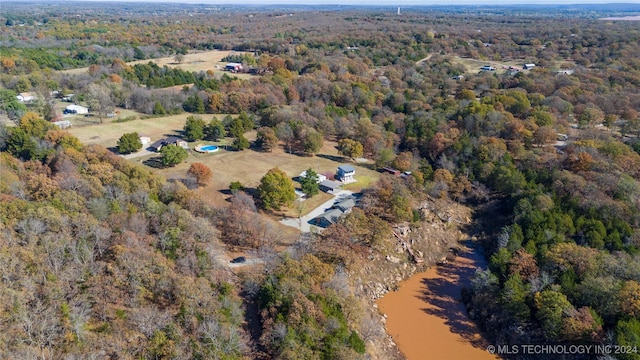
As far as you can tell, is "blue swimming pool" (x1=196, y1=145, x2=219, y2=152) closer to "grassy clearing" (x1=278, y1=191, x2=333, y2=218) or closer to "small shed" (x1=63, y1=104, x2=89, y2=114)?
"grassy clearing" (x1=278, y1=191, x2=333, y2=218)

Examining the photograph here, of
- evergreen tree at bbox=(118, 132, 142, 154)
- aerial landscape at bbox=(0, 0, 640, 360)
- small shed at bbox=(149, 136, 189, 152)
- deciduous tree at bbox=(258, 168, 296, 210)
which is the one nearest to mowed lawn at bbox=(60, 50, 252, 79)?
aerial landscape at bbox=(0, 0, 640, 360)

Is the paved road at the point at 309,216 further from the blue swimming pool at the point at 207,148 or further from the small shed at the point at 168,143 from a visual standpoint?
the small shed at the point at 168,143

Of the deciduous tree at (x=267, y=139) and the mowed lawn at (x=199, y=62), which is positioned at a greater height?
the mowed lawn at (x=199, y=62)

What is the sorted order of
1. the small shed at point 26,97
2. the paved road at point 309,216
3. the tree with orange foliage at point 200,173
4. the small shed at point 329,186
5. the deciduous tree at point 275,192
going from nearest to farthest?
the paved road at point 309,216 < the deciduous tree at point 275,192 < the tree with orange foliage at point 200,173 < the small shed at point 329,186 < the small shed at point 26,97

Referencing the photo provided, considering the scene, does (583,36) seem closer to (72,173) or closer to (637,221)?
(637,221)

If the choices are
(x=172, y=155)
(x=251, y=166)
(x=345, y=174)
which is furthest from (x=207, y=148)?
(x=345, y=174)

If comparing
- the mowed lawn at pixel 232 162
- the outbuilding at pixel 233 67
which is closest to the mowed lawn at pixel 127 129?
the mowed lawn at pixel 232 162
